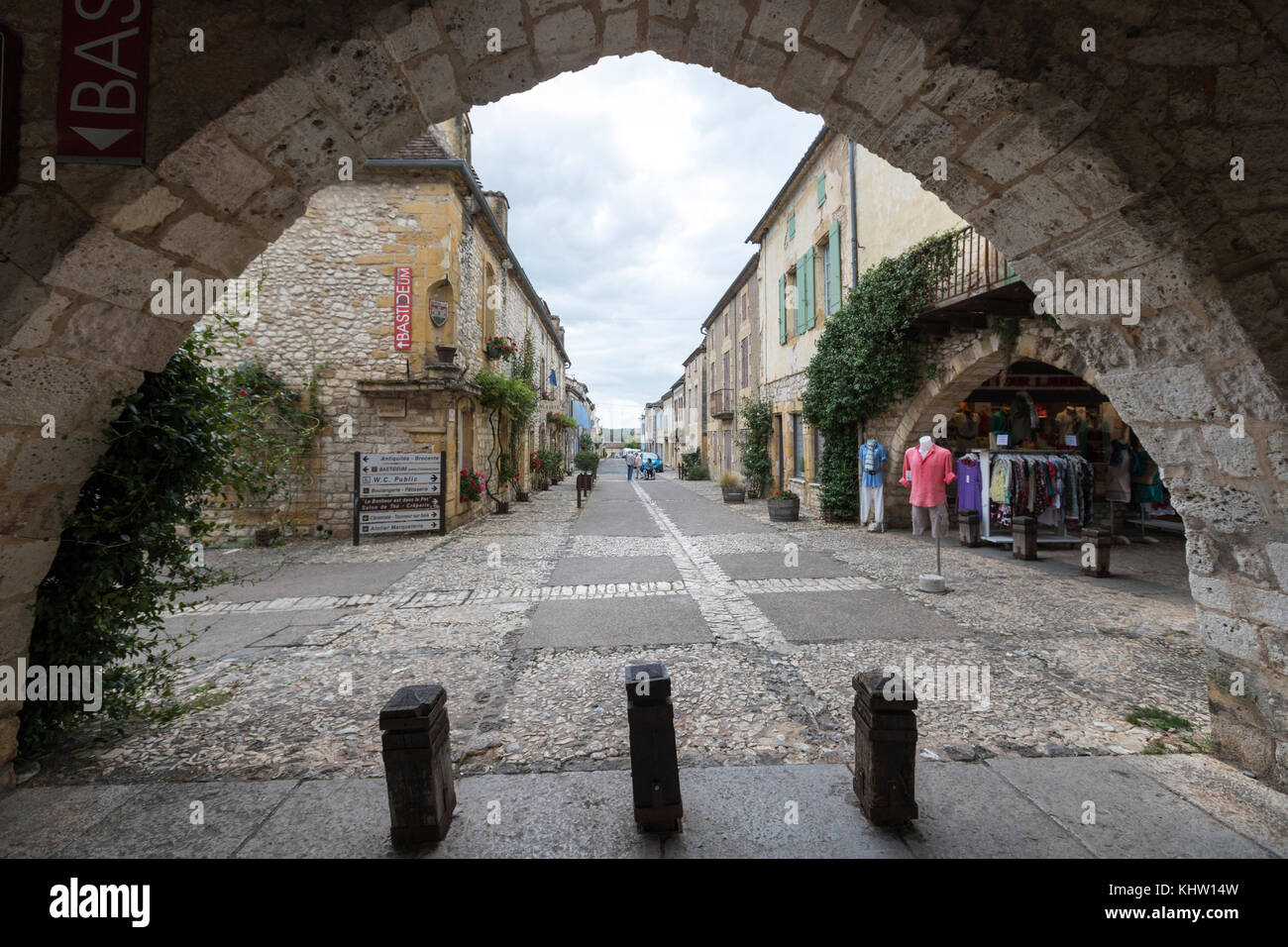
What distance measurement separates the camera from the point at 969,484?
842cm

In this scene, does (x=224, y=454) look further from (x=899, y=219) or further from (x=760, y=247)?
(x=760, y=247)

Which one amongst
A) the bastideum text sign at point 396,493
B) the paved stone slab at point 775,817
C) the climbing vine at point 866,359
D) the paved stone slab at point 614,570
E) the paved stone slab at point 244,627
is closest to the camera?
the paved stone slab at point 775,817

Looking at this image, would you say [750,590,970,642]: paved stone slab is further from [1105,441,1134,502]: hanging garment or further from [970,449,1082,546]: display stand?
[1105,441,1134,502]: hanging garment

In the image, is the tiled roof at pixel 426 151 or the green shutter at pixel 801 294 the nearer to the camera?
the tiled roof at pixel 426 151

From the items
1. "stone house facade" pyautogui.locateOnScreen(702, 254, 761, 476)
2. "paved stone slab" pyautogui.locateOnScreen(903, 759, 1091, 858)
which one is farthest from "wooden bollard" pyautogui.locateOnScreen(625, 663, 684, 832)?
"stone house facade" pyautogui.locateOnScreen(702, 254, 761, 476)

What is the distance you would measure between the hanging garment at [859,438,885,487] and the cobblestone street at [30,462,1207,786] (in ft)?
7.46

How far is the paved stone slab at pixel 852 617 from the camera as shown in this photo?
4223 mm

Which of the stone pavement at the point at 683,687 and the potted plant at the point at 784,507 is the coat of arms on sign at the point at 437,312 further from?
the potted plant at the point at 784,507

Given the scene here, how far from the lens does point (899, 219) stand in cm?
872

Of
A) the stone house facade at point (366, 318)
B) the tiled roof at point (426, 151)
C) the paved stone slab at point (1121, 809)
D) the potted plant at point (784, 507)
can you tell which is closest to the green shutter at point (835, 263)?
the potted plant at point (784, 507)

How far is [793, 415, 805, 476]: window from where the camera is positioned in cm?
1260

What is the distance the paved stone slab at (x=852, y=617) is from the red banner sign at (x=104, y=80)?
4.44 metres

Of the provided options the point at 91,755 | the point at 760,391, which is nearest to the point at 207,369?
the point at 91,755
